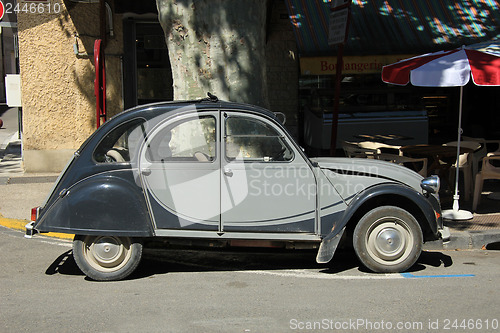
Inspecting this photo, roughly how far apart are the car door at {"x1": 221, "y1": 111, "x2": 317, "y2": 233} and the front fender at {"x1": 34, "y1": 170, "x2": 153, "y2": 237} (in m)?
0.85

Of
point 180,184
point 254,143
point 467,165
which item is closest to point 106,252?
point 180,184

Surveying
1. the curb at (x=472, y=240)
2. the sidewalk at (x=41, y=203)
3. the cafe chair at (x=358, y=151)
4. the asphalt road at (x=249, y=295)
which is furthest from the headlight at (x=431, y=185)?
the cafe chair at (x=358, y=151)

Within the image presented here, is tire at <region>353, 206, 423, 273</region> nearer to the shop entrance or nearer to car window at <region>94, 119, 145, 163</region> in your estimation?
car window at <region>94, 119, 145, 163</region>

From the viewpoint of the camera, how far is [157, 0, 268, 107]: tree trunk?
7.66 metres

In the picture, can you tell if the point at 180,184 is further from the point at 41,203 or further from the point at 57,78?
the point at 57,78

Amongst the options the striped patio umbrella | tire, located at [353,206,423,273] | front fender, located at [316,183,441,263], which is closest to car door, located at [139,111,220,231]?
front fender, located at [316,183,441,263]

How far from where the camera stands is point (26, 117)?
38.9 feet

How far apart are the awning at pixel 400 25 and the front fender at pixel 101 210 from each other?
21.2 feet

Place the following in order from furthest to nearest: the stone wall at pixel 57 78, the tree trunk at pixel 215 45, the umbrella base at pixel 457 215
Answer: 1. the stone wall at pixel 57 78
2. the umbrella base at pixel 457 215
3. the tree trunk at pixel 215 45

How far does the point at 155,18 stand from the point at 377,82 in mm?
5285

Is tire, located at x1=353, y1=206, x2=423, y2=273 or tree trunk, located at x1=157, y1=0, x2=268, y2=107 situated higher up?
tree trunk, located at x1=157, y1=0, x2=268, y2=107

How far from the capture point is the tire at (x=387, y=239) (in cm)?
586

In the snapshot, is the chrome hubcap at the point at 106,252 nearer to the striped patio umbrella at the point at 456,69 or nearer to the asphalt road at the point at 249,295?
the asphalt road at the point at 249,295

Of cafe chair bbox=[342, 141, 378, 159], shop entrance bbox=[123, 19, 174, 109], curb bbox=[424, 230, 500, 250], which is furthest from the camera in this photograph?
shop entrance bbox=[123, 19, 174, 109]
